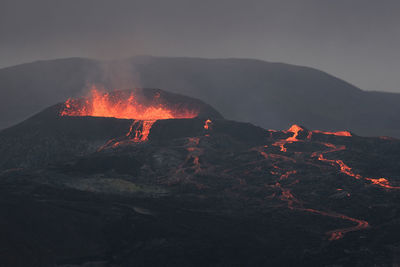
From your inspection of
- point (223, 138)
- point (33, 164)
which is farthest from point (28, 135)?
point (223, 138)

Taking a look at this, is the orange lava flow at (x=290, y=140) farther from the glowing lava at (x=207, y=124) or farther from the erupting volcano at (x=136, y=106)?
the erupting volcano at (x=136, y=106)

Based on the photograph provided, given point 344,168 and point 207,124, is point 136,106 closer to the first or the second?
point 207,124

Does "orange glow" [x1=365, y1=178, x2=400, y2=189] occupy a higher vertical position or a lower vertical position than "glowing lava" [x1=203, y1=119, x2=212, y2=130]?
lower

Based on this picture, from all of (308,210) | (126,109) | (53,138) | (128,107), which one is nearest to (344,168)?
(308,210)

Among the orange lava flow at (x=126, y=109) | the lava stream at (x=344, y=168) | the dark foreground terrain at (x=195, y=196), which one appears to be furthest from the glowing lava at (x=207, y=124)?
the lava stream at (x=344, y=168)

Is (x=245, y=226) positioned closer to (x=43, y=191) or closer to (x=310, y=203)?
(x=310, y=203)

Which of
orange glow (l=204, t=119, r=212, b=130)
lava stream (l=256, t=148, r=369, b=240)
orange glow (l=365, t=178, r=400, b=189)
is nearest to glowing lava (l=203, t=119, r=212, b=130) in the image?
orange glow (l=204, t=119, r=212, b=130)

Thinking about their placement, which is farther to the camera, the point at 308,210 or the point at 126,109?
the point at 126,109

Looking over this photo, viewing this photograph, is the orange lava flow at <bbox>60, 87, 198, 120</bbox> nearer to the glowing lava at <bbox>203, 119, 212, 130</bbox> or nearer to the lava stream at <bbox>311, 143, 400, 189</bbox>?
the glowing lava at <bbox>203, 119, 212, 130</bbox>

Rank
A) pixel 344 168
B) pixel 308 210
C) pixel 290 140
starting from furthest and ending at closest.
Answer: pixel 290 140, pixel 344 168, pixel 308 210
